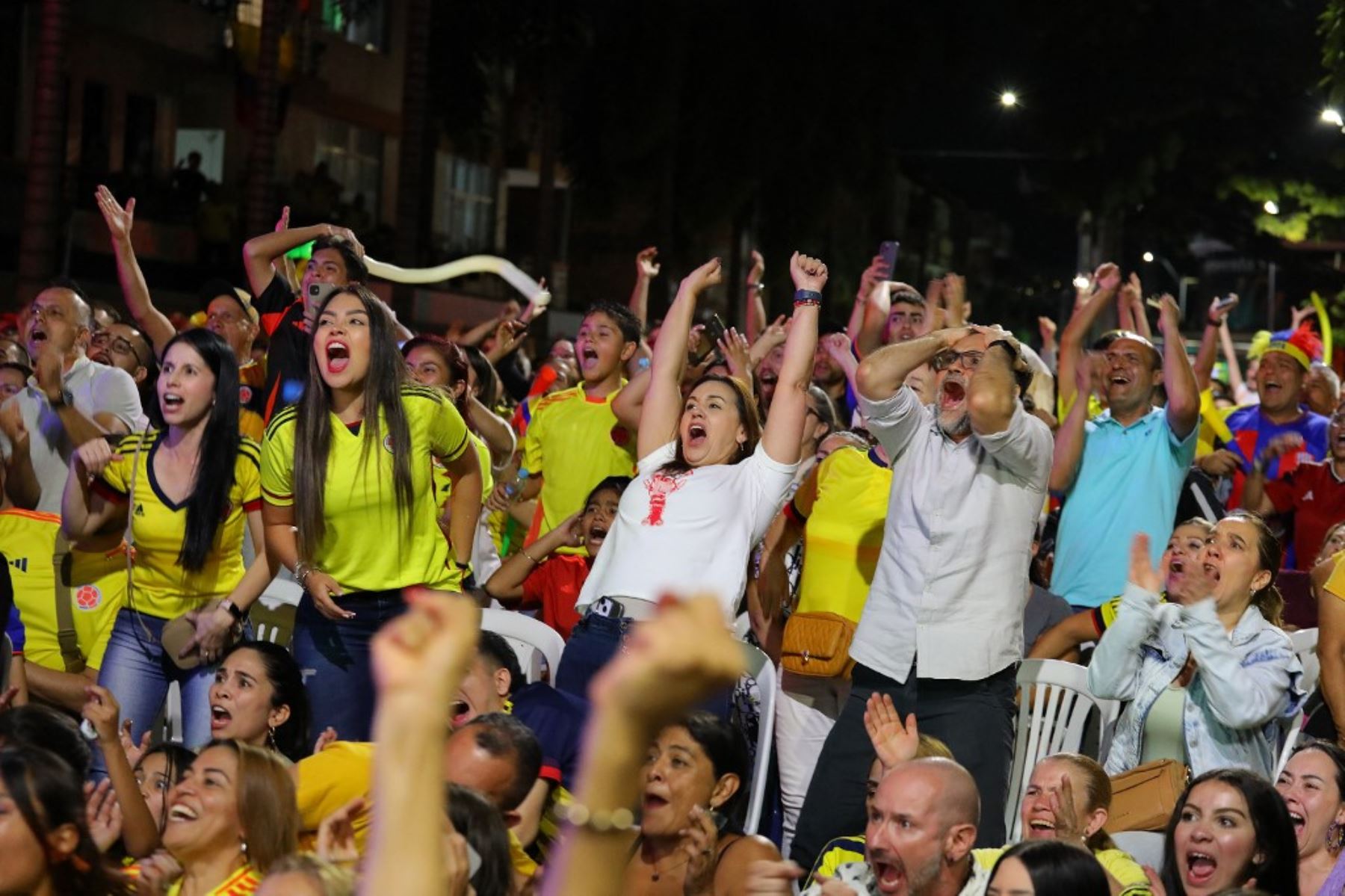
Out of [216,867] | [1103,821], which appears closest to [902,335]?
[1103,821]

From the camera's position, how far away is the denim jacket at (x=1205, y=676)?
6078mm

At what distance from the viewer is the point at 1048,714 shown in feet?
22.4

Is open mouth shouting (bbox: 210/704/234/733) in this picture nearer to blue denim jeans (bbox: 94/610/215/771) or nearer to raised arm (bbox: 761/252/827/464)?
blue denim jeans (bbox: 94/610/215/771)

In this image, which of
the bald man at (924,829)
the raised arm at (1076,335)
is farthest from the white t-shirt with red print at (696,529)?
the raised arm at (1076,335)

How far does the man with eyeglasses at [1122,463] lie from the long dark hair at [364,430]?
2.94m

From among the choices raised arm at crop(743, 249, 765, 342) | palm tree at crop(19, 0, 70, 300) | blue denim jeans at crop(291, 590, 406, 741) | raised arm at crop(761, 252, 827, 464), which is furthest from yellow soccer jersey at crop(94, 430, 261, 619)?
palm tree at crop(19, 0, 70, 300)

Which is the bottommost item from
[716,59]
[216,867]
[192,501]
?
[216,867]

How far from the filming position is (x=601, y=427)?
27.1 feet

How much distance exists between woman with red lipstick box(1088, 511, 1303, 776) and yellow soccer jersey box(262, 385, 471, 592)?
2.18 m

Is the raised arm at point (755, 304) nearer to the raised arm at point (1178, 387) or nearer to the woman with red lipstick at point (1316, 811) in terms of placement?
the raised arm at point (1178, 387)

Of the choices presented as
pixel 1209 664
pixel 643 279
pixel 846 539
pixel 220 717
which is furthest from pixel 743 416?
pixel 643 279

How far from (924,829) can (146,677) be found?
2827mm

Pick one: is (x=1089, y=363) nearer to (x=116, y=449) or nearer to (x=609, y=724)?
(x=116, y=449)

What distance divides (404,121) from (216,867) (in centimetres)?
1839
